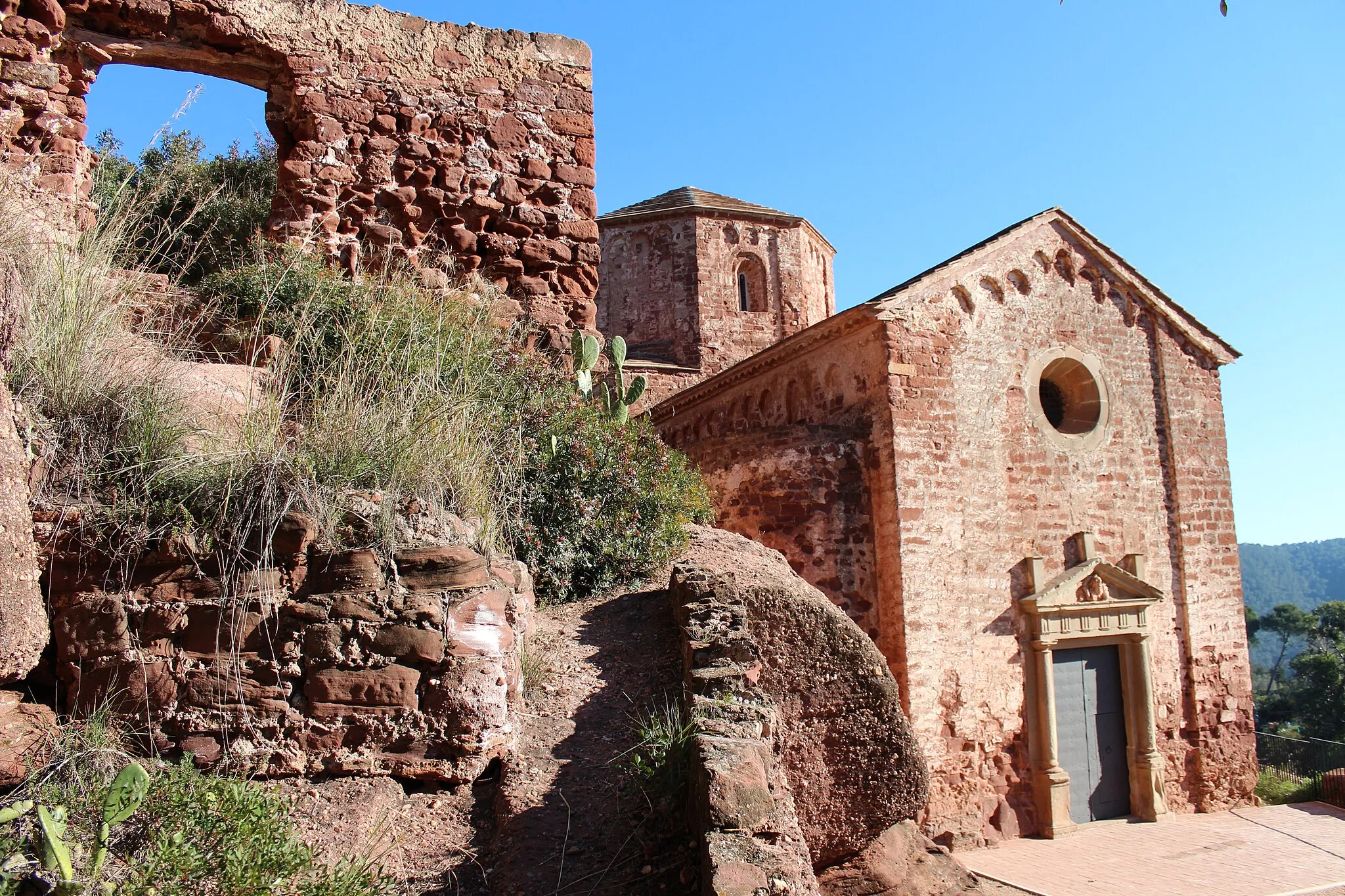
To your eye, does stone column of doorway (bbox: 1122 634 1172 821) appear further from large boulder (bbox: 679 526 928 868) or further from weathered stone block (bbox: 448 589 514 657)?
weathered stone block (bbox: 448 589 514 657)

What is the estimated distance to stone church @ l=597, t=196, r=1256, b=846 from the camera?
10102 millimetres

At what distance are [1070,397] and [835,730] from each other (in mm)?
8651

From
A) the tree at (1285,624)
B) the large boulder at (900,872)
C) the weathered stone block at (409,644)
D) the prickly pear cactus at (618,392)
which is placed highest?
the prickly pear cactus at (618,392)

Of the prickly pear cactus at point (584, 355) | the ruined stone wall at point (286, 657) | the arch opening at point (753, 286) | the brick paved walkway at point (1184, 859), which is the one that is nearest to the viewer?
the ruined stone wall at point (286, 657)

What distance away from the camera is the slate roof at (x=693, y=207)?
19328mm

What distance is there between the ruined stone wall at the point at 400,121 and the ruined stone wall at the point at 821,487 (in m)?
3.45

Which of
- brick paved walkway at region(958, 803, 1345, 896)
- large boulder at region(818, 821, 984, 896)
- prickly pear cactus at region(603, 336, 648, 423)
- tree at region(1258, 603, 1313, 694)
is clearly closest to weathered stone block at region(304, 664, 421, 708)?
large boulder at region(818, 821, 984, 896)

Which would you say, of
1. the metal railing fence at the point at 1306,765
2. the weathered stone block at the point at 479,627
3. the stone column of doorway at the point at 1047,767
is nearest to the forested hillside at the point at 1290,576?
the metal railing fence at the point at 1306,765

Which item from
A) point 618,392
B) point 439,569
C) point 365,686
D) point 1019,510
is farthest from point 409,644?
point 1019,510

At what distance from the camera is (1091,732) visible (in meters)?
11.0

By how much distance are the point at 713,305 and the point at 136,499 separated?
52.5 feet

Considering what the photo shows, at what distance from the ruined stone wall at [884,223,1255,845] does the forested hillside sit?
9493cm

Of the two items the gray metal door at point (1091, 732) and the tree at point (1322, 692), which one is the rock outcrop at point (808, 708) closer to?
the gray metal door at point (1091, 732)

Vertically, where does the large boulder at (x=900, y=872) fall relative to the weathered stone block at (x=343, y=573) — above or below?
below
